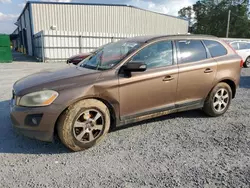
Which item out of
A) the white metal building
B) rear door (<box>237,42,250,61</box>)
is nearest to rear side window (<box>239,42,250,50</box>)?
rear door (<box>237,42,250,61</box>)

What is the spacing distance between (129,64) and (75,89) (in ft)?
2.88

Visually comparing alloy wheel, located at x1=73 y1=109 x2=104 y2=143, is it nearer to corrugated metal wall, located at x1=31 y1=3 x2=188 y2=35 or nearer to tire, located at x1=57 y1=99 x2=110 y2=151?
tire, located at x1=57 y1=99 x2=110 y2=151

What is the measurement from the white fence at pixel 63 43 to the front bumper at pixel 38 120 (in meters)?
14.0

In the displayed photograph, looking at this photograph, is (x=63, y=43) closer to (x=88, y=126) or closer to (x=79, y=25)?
(x=79, y=25)

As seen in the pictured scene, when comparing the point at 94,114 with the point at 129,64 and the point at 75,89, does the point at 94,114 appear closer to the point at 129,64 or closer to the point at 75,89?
the point at 75,89

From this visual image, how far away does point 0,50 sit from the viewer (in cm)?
1504

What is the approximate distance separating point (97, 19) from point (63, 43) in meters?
6.03

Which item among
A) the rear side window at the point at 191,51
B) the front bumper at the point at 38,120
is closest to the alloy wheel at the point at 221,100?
the rear side window at the point at 191,51

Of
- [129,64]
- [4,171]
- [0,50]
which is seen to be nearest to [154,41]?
[129,64]

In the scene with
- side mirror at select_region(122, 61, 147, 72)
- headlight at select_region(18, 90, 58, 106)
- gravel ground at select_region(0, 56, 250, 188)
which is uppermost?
side mirror at select_region(122, 61, 147, 72)

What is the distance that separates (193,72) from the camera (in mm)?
3713

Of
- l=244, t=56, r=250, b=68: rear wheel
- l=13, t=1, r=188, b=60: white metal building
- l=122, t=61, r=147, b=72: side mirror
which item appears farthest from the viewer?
l=13, t=1, r=188, b=60: white metal building

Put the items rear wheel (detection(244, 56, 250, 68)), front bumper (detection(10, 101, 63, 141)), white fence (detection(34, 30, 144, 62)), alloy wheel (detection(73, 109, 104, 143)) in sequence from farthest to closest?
white fence (detection(34, 30, 144, 62)) < rear wheel (detection(244, 56, 250, 68)) < alloy wheel (detection(73, 109, 104, 143)) < front bumper (detection(10, 101, 63, 141))

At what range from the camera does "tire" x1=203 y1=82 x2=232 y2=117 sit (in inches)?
160
